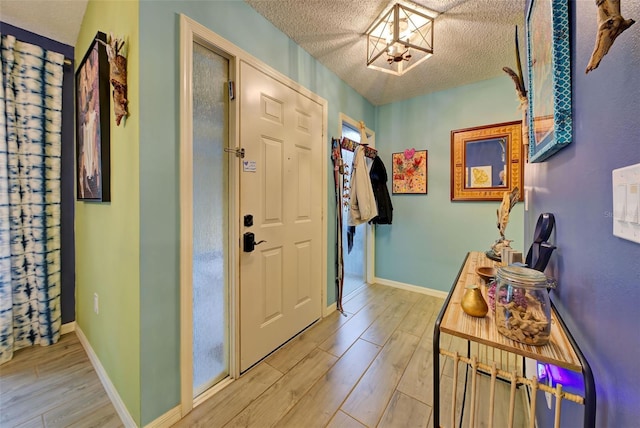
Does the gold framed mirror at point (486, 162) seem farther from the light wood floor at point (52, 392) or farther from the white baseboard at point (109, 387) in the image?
the light wood floor at point (52, 392)

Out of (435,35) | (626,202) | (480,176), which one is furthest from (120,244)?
(480,176)

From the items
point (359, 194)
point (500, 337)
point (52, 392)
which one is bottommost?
point (52, 392)

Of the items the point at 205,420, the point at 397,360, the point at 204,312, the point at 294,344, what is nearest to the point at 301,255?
the point at 294,344

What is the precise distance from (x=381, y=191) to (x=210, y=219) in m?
2.24

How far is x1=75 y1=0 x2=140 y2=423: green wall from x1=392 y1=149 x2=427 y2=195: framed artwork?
284 cm

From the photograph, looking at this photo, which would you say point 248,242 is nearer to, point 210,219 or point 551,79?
point 210,219

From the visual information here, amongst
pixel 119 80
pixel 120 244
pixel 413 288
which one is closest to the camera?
pixel 119 80

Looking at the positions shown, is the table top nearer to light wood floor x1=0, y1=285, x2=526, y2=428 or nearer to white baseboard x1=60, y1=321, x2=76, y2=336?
light wood floor x1=0, y1=285, x2=526, y2=428

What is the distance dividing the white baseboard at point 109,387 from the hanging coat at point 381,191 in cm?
277

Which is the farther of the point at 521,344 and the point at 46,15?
the point at 46,15

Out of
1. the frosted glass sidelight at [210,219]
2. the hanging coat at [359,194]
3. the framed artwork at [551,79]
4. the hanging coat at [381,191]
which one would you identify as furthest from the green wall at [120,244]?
the hanging coat at [381,191]

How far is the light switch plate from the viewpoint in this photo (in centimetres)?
40

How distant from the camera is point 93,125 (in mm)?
1596

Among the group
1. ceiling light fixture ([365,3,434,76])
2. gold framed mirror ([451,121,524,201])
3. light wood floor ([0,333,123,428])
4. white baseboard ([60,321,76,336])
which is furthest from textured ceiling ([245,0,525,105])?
white baseboard ([60,321,76,336])
